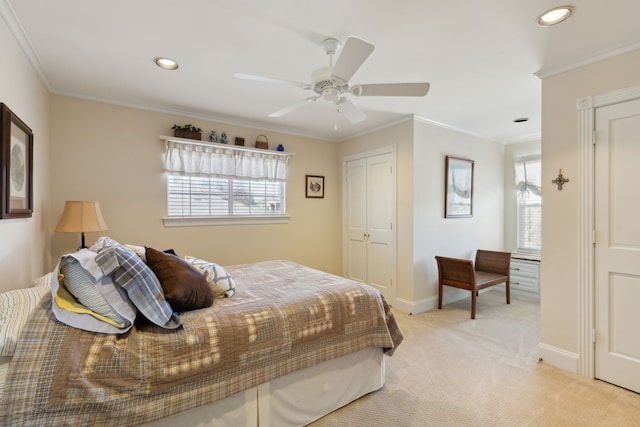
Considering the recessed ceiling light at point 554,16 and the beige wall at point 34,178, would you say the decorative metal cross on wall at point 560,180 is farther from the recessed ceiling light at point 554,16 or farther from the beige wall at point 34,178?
the beige wall at point 34,178

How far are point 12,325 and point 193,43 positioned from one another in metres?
1.92

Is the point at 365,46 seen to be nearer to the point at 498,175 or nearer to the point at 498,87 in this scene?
the point at 498,87

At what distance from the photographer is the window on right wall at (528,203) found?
4.63 meters

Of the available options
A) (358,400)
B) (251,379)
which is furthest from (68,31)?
(358,400)

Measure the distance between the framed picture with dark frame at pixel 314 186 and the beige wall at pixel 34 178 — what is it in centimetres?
296

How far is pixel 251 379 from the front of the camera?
64.3 inches

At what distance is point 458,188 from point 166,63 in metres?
3.80

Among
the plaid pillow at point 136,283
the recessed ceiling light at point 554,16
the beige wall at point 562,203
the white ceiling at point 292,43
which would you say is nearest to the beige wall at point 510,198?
the white ceiling at point 292,43

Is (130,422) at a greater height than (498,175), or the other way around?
(498,175)

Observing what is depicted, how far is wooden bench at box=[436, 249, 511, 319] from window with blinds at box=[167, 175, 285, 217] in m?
2.35

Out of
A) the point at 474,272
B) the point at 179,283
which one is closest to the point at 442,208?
the point at 474,272

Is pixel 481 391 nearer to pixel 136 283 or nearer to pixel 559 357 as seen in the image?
pixel 559 357

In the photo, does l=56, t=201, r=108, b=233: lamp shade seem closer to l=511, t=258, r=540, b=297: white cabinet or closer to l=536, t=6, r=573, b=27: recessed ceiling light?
l=536, t=6, r=573, b=27: recessed ceiling light

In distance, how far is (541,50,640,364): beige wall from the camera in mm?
2348
